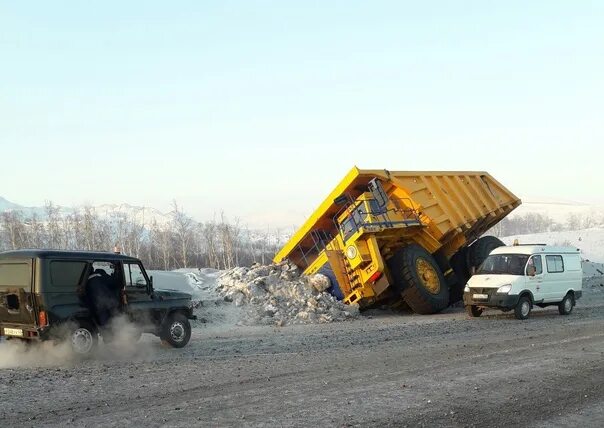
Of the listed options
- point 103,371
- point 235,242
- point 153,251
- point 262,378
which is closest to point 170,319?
point 103,371

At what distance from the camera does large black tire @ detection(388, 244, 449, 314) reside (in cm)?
1612

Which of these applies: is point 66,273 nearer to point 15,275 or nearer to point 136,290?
point 15,275

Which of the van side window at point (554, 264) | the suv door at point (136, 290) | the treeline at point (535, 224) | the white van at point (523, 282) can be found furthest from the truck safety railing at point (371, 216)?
the treeline at point (535, 224)

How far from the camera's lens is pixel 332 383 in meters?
7.91

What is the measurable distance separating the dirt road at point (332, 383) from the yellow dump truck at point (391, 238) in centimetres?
349

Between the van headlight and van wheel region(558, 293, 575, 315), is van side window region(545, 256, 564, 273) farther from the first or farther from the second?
the van headlight

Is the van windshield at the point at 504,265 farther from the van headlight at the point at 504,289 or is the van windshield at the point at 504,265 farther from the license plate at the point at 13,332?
the license plate at the point at 13,332

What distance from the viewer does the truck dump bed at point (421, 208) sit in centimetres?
1662

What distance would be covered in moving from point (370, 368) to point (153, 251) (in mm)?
53629

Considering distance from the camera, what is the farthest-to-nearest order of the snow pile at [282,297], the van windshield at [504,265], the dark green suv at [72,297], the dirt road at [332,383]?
the snow pile at [282,297] → the van windshield at [504,265] → the dark green suv at [72,297] → the dirt road at [332,383]

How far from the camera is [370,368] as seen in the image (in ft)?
29.4

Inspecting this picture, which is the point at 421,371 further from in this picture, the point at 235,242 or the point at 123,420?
the point at 235,242

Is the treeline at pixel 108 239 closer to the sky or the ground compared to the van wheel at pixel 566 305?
closer to the sky

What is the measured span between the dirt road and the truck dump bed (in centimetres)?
490
